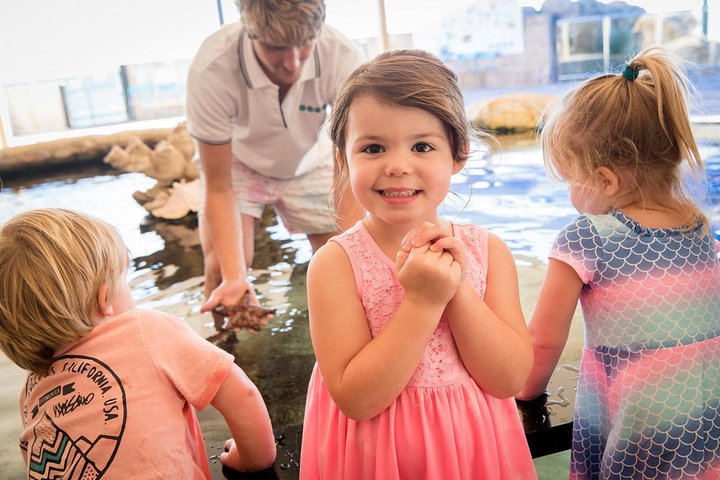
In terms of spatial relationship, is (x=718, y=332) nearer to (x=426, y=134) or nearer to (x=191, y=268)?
(x=426, y=134)

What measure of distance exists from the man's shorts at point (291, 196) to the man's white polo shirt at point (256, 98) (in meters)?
0.08

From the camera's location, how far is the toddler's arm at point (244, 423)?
1.16 m

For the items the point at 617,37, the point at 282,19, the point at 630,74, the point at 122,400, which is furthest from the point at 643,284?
the point at 617,37

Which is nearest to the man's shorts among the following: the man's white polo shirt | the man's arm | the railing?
the man's white polo shirt

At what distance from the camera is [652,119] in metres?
1.17

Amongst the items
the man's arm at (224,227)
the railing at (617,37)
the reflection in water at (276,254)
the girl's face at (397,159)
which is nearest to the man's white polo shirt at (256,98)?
the man's arm at (224,227)

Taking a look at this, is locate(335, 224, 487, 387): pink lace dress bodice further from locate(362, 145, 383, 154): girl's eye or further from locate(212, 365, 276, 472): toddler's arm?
locate(212, 365, 276, 472): toddler's arm

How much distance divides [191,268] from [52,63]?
5808mm

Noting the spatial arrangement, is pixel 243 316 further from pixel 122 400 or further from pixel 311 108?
pixel 122 400

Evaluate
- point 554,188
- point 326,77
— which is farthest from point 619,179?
point 554,188

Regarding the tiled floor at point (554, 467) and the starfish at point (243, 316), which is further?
the starfish at point (243, 316)

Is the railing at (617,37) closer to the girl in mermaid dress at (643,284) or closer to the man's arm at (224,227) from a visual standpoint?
the man's arm at (224,227)

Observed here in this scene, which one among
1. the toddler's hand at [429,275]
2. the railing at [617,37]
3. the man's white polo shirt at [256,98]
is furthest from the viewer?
the railing at [617,37]

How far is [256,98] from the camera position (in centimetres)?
238
